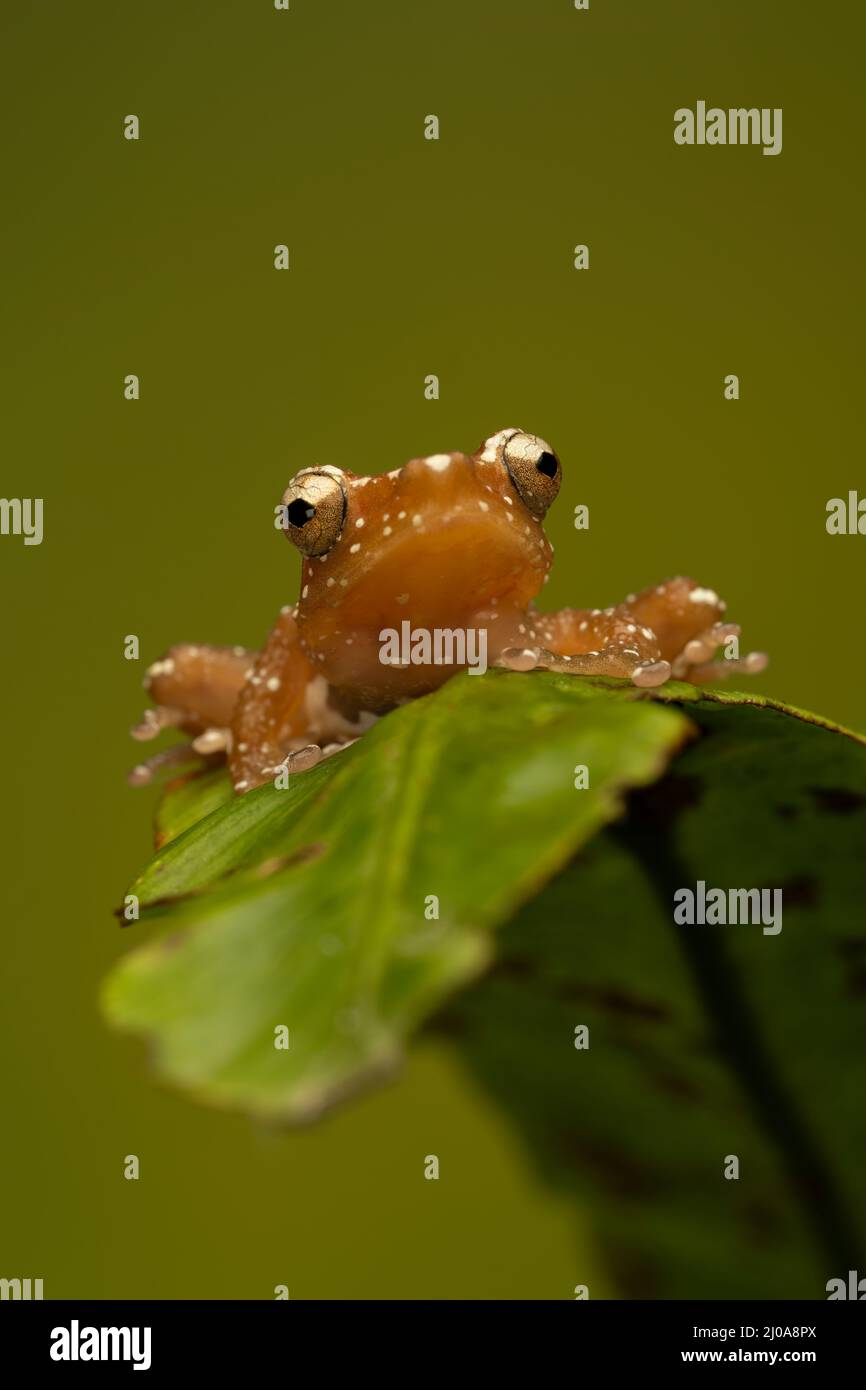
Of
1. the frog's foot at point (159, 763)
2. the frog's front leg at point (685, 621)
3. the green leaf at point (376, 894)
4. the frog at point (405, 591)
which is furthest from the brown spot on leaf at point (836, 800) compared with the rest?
the frog's foot at point (159, 763)

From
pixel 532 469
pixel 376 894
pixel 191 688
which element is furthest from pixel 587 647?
pixel 376 894

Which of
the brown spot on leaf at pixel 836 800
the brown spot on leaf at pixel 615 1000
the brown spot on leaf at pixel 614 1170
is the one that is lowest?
the brown spot on leaf at pixel 614 1170

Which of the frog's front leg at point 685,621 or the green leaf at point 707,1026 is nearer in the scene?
the green leaf at point 707,1026

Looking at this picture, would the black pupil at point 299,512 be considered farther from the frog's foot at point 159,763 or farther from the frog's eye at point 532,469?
the frog's foot at point 159,763

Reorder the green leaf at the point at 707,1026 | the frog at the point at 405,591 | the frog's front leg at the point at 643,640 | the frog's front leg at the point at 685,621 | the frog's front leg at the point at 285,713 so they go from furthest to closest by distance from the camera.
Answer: the frog's front leg at the point at 685,621
the frog's front leg at the point at 285,713
the frog at the point at 405,591
the frog's front leg at the point at 643,640
the green leaf at the point at 707,1026

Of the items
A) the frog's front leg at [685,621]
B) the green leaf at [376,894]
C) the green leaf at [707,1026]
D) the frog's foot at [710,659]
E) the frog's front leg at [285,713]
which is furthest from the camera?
the frog's front leg at [685,621]

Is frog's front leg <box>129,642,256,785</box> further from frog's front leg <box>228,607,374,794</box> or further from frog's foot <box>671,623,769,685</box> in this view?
frog's foot <box>671,623,769,685</box>

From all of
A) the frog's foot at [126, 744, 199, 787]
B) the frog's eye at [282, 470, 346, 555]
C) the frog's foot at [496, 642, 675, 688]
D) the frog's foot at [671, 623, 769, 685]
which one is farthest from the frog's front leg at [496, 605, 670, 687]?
the frog's foot at [126, 744, 199, 787]
